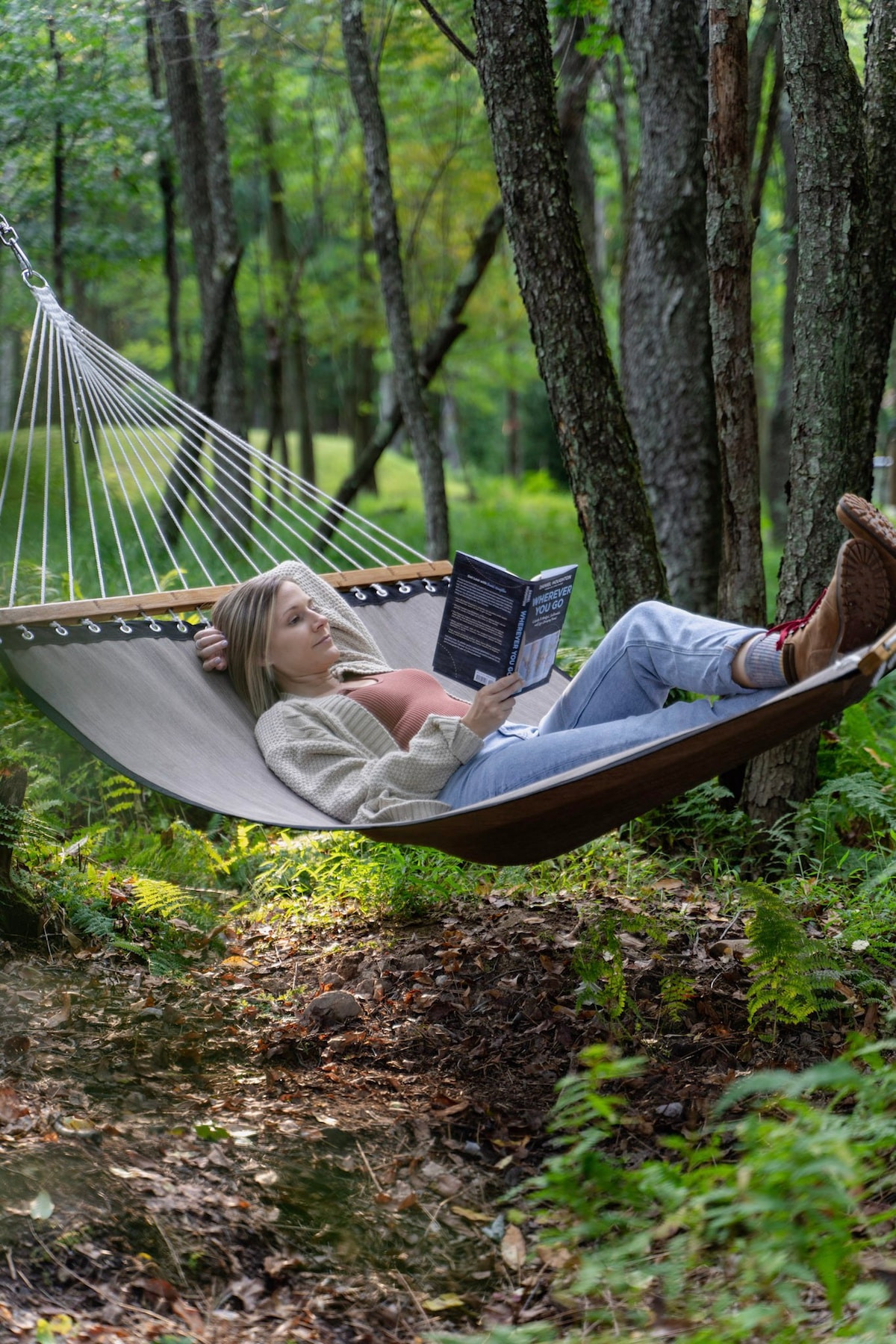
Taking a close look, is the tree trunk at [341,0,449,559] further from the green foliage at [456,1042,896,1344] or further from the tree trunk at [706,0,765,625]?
the green foliage at [456,1042,896,1344]


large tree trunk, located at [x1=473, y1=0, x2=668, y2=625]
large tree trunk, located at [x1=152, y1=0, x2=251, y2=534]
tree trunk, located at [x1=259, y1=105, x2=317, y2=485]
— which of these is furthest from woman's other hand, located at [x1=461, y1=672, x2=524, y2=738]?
tree trunk, located at [x1=259, y1=105, x2=317, y2=485]

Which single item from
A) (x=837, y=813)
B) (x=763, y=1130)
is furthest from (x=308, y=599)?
(x=763, y=1130)

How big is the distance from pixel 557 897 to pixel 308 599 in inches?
35.5

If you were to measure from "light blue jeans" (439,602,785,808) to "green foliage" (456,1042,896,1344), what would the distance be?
0.71 m

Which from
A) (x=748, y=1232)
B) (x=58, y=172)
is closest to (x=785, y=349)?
(x=58, y=172)

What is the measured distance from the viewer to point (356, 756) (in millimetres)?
2344

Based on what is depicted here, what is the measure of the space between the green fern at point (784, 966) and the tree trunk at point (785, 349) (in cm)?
274

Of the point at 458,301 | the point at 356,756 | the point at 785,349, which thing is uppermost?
the point at 458,301

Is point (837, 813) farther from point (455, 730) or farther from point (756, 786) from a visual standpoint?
point (455, 730)

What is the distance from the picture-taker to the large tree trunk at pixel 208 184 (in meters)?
5.57

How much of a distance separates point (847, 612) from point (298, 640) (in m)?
1.14

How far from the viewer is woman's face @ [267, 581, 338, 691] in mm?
2473

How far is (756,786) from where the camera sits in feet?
9.40

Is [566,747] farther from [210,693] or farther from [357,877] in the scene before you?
[357,877]
